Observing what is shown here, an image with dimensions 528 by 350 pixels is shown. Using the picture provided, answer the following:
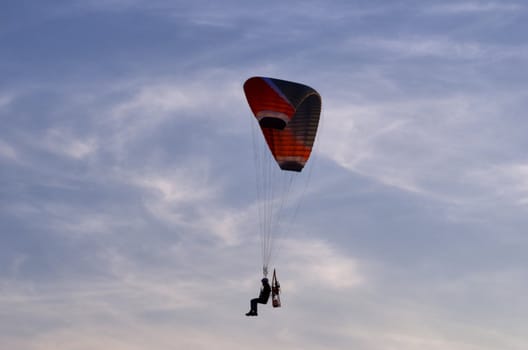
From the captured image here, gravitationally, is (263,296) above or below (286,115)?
below

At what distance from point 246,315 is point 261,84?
49.1 feet

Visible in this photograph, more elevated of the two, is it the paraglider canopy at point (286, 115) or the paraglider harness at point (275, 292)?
the paraglider canopy at point (286, 115)

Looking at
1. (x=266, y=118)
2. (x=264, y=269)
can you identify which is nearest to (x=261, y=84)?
(x=266, y=118)

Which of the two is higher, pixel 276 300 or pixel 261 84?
pixel 261 84

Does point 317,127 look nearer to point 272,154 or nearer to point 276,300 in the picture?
point 272,154

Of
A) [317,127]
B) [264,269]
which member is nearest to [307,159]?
[317,127]

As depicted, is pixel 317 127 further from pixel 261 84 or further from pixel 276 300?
pixel 276 300

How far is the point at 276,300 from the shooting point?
60.3 meters

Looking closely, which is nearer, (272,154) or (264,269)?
(264,269)

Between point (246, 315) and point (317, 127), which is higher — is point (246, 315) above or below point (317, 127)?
below

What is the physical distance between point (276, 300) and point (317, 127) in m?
13.0

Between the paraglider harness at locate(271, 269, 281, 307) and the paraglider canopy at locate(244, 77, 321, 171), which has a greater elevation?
the paraglider canopy at locate(244, 77, 321, 171)

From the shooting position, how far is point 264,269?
60.7 metres

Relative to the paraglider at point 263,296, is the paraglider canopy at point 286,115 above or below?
above
